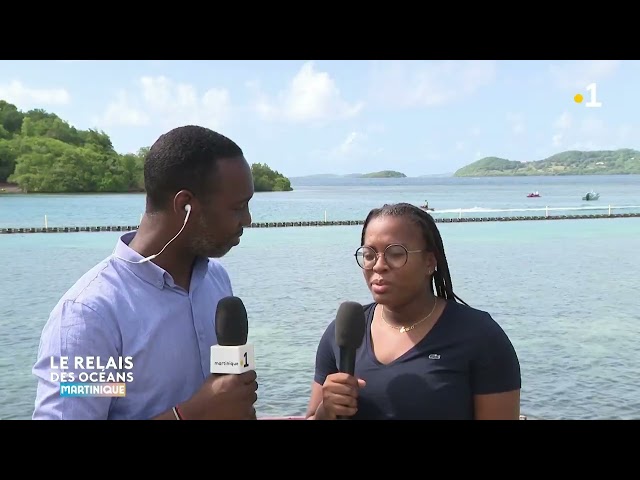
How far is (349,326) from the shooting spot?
203 cm

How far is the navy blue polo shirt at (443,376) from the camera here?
2.04 metres

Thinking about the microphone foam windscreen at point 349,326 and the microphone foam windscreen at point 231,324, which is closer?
the microphone foam windscreen at point 231,324

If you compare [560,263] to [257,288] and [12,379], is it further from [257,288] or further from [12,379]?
[12,379]

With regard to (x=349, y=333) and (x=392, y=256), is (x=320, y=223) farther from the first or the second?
(x=349, y=333)

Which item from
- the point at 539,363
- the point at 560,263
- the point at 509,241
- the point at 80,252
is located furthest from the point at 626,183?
the point at 539,363

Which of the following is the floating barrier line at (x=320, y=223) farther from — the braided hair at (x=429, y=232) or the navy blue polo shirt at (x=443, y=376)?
the navy blue polo shirt at (x=443, y=376)

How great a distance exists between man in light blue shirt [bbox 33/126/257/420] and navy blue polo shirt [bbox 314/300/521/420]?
1.54 ft

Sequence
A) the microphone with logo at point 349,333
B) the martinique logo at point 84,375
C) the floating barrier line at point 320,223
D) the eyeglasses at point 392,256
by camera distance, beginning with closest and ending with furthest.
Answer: the martinique logo at point 84,375
the microphone with logo at point 349,333
the eyeglasses at point 392,256
the floating barrier line at point 320,223

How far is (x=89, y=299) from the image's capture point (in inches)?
66.4

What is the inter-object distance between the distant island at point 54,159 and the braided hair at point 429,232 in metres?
Answer: 28.0

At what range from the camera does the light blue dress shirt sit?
1.64 m

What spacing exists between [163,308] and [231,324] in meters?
0.20

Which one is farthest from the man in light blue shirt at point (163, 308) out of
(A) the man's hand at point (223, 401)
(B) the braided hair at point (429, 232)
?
(B) the braided hair at point (429, 232)

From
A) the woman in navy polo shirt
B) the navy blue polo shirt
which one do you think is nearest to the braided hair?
the woman in navy polo shirt
